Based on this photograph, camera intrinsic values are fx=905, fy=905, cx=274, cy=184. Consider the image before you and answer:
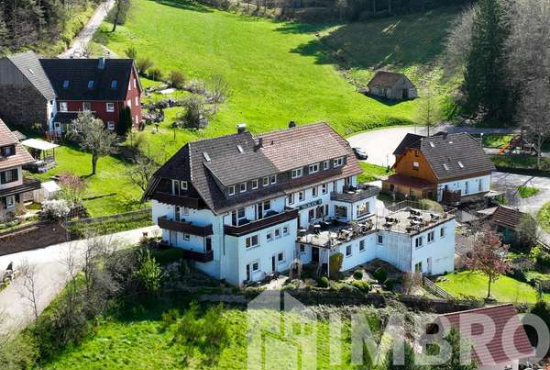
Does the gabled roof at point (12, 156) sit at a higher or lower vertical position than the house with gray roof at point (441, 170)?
higher

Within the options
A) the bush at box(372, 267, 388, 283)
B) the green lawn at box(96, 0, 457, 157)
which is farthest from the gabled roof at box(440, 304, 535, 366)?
the green lawn at box(96, 0, 457, 157)

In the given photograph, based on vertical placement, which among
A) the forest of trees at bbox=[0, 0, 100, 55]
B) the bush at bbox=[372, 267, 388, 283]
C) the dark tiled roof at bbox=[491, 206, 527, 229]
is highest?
the forest of trees at bbox=[0, 0, 100, 55]

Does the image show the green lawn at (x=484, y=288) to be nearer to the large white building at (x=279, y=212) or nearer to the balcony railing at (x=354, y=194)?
the large white building at (x=279, y=212)

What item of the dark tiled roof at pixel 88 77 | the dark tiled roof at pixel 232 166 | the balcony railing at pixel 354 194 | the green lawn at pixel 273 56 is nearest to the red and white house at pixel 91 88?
the dark tiled roof at pixel 88 77

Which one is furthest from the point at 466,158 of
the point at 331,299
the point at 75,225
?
the point at 75,225

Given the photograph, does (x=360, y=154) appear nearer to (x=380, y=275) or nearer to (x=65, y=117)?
(x=65, y=117)

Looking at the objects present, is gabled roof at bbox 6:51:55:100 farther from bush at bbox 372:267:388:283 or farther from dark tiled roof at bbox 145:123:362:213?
bush at bbox 372:267:388:283
